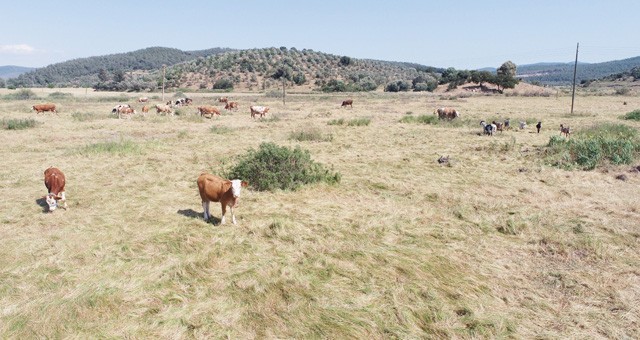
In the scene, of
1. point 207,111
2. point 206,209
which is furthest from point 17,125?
point 206,209

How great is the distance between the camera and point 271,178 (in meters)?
9.66

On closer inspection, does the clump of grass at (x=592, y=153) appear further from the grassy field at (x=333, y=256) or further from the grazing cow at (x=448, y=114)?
the grazing cow at (x=448, y=114)

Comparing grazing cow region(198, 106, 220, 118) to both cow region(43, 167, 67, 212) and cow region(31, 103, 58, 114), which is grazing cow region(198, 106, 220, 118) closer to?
cow region(31, 103, 58, 114)

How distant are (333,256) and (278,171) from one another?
4331 mm

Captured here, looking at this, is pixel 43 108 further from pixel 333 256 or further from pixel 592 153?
pixel 592 153

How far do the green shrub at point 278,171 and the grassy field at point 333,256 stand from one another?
386mm

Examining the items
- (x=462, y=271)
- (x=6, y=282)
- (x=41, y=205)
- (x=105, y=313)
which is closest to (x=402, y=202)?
(x=462, y=271)

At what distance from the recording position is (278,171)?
9.88 metres

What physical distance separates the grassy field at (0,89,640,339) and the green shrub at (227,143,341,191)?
386 mm

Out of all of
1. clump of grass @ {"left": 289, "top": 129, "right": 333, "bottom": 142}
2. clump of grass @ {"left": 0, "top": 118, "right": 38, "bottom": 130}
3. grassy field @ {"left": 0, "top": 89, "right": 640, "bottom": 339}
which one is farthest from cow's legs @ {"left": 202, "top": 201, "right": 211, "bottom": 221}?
clump of grass @ {"left": 0, "top": 118, "right": 38, "bottom": 130}

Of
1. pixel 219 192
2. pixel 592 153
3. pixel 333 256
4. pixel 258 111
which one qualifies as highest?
pixel 258 111

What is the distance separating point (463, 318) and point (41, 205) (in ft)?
29.4

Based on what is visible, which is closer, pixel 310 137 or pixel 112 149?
pixel 112 149

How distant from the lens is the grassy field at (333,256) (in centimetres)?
434
